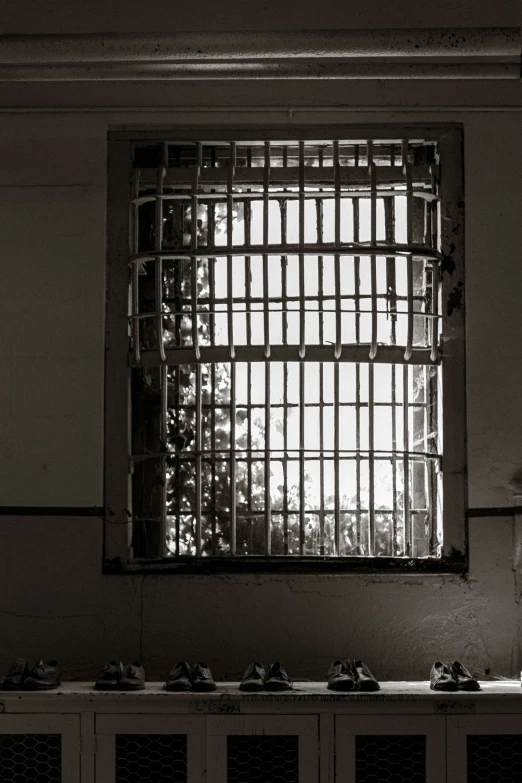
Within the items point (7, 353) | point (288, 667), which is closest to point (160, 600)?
point (288, 667)

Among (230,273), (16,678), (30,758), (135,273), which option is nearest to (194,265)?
(230,273)

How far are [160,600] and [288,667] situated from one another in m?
0.61

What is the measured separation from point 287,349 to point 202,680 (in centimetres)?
141

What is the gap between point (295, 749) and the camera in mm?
3357

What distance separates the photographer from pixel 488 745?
3375 millimetres

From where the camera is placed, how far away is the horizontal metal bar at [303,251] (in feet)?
12.8

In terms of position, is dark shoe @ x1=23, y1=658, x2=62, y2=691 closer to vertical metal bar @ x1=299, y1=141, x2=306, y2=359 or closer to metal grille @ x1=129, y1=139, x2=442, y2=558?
metal grille @ x1=129, y1=139, x2=442, y2=558

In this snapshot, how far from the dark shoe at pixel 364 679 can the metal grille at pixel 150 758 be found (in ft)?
2.20

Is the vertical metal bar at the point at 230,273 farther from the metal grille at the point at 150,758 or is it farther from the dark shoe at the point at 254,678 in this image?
the metal grille at the point at 150,758

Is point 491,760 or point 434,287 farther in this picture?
point 434,287

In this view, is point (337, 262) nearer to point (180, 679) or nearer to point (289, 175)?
point (289, 175)

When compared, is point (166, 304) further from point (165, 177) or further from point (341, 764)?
point (341, 764)

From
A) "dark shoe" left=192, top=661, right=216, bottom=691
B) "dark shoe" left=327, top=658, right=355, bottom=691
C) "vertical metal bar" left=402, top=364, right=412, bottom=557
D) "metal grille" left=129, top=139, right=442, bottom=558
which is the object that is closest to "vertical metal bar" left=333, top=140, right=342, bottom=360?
"metal grille" left=129, top=139, right=442, bottom=558

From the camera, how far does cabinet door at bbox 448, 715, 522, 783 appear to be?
335cm
